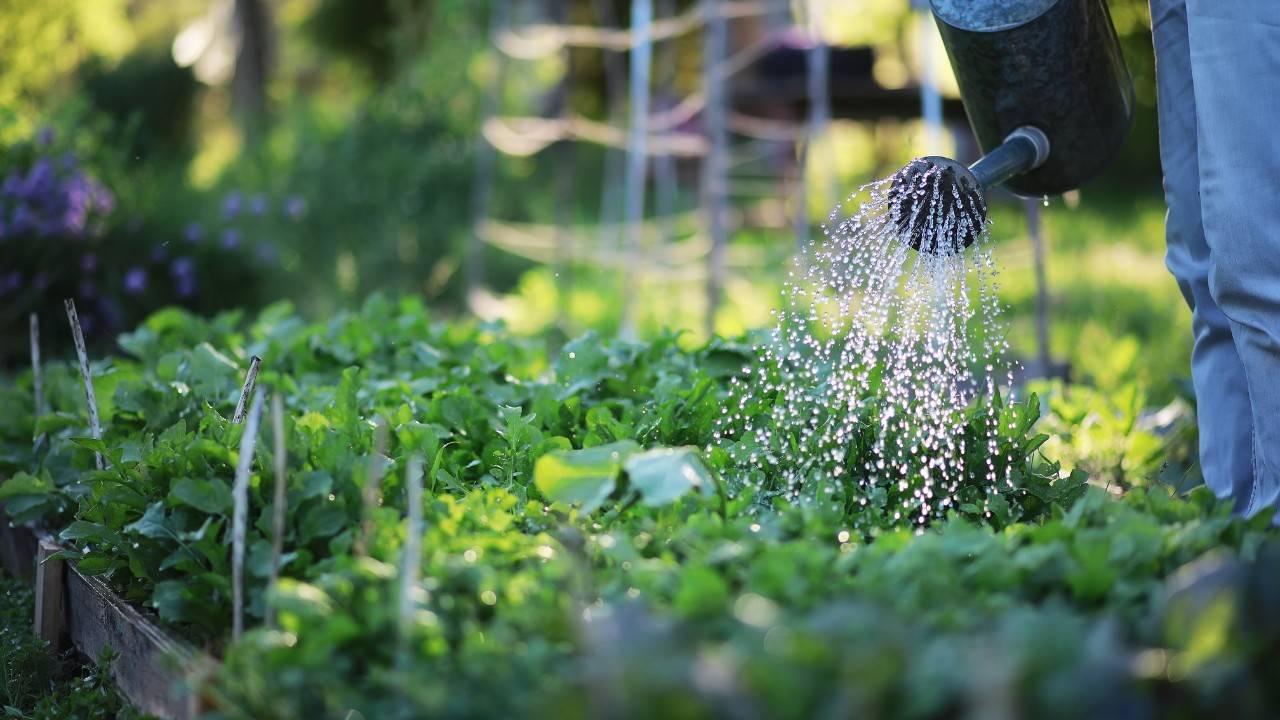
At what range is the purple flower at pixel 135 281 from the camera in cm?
458

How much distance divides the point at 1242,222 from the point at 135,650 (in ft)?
6.17

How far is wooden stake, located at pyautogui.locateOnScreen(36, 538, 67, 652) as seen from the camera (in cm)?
231

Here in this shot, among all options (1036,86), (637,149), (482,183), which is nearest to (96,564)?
(1036,86)

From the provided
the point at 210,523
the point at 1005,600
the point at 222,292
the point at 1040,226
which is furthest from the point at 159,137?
the point at 1005,600

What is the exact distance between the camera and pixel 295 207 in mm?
5820

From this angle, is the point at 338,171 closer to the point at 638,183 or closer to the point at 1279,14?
the point at 638,183

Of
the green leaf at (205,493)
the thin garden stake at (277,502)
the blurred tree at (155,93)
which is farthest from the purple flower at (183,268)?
the blurred tree at (155,93)

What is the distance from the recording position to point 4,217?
14.6 ft

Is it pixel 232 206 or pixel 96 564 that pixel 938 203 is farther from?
pixel 232 206

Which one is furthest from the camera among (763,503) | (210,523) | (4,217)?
(4,217)

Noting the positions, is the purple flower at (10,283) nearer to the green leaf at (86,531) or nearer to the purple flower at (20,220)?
the purple flower at (20,220)

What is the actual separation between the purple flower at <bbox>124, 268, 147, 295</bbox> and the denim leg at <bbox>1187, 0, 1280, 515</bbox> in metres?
3.75

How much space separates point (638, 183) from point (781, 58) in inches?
146

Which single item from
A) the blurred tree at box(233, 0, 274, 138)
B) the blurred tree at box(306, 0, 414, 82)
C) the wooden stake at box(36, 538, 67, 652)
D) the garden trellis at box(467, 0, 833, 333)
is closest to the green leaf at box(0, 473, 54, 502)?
the wooden stake at box(36, 538, 67, 652)
